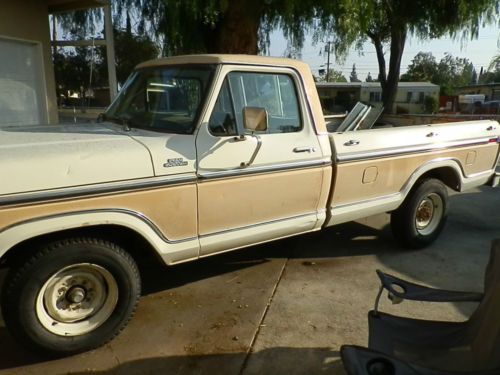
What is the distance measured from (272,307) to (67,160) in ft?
6.36

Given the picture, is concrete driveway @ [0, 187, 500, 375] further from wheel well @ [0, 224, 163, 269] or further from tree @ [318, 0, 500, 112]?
tree @ [318, 0, 500, 112]

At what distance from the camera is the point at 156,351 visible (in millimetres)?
3016

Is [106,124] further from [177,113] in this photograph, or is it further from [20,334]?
[20,334]

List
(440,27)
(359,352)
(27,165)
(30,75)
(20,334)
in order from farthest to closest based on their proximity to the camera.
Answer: (440,27), (30,75), (20,334), (27,165), (359,352)

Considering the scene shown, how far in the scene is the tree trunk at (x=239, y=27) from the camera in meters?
7.59

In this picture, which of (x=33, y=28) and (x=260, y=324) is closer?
(x=260, y=324)

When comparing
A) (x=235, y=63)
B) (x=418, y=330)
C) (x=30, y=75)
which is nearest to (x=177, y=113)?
(x=235, y=63)

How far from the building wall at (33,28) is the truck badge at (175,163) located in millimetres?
5600

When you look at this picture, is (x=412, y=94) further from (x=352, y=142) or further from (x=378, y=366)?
(x=378, y=366)

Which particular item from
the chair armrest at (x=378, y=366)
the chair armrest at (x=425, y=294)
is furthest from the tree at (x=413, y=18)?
the chair armrest at (x=378, y=366)

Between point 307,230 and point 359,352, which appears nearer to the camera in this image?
point 359,352

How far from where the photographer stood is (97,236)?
2.96m

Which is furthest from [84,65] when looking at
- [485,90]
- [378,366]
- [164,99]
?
[485,90]

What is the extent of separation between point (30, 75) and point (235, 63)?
18.7 feet
